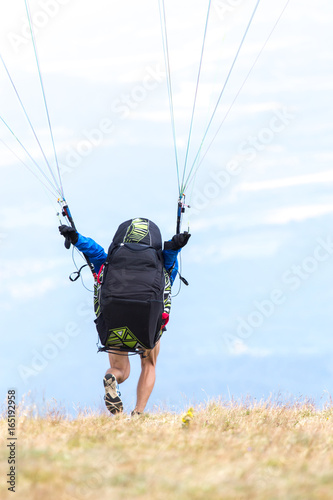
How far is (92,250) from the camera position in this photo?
8961 millimetres

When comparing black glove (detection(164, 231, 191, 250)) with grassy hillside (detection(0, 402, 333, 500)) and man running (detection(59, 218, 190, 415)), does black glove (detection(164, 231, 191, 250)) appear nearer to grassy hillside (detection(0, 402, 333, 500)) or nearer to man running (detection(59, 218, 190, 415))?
man running (detection(59, 218, 190, 415))

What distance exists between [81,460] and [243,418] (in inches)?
155

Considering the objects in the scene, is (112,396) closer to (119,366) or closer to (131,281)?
(119,366)

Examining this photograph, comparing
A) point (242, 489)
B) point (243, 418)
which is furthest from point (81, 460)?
point (243, 418)

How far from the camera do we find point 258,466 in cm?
526

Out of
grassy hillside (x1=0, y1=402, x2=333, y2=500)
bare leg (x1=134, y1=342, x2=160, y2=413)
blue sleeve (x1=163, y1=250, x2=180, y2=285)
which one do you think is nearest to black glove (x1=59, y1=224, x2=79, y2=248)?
blue sleeve (x1=163, y1=250, x2=180, y2=285)

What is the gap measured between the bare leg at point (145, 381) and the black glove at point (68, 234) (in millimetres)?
1908

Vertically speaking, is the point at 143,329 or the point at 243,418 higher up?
the point at 143,329

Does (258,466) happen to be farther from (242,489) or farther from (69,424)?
(69,424)

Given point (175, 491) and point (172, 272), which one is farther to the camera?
point (172, 272)

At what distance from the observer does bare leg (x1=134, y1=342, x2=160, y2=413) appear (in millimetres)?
9156

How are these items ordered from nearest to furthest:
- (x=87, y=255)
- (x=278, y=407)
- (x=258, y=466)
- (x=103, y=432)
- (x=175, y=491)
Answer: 1. (x=175, y=491)
2. (x=258, y=466)
3. (x=103, y=432)
4. (x=87, y=255)
5. (x=278, y=407)

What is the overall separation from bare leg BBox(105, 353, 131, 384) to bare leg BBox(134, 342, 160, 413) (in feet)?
0.82

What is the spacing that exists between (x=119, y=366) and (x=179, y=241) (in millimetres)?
1990
